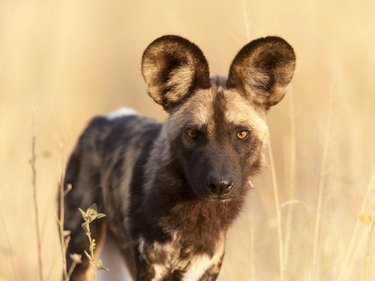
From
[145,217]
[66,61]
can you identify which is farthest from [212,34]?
[145,217]

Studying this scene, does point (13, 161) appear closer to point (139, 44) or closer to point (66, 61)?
point (66, 61)

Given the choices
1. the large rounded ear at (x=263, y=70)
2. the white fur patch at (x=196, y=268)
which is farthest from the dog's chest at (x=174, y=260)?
the large rounded ear at (x=263, y=70)

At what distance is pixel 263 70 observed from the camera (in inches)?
157

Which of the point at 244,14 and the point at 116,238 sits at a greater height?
the point at 244,14

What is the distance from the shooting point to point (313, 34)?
24.7 ft

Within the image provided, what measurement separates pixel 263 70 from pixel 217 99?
29 centimetres

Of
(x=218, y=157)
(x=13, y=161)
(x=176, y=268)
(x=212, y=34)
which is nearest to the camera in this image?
(x=218, y=157)

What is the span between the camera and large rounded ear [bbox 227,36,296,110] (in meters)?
3.84

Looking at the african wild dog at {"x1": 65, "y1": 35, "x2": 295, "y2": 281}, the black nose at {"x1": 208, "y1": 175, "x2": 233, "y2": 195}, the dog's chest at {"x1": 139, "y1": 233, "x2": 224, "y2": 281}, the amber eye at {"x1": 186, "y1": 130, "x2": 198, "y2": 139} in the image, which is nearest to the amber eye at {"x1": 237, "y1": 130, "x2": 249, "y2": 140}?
the african wild dog at {"x1": 65, "y1": 35, "x2": 295, "y2": 281}

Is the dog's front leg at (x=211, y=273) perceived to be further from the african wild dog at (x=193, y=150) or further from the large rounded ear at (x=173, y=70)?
the large rounded ear at (x=173, y=70)

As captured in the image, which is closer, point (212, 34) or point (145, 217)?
point (145, 217)

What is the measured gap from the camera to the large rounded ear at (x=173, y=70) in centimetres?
380

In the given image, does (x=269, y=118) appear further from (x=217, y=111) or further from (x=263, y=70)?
(x=217, y=111)

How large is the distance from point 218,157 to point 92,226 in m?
1.28
